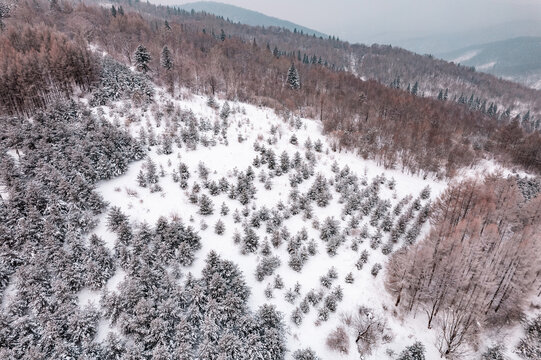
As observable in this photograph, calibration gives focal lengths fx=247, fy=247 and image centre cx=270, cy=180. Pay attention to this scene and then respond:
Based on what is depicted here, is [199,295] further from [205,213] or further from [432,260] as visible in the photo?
[432,260]

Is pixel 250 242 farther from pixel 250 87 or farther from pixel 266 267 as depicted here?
pixel 250 87

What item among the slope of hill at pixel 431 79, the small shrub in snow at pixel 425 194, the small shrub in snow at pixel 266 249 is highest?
the slope of hill at pixel 431 79

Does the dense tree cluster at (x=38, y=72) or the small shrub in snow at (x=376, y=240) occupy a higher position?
the dense tree cluster at (x=38, y=72)

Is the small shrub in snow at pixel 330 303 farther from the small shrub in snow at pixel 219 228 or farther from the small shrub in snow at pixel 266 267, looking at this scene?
the small shrub in snow at pixel 219 228

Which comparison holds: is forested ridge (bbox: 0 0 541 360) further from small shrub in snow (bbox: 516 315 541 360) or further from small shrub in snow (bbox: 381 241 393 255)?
small shrub in snow (bbox: 381 241 393 255)

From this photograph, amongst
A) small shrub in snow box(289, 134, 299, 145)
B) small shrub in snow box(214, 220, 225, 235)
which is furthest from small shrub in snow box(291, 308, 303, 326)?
small shrub in snow box(289, 134, 299, 145)

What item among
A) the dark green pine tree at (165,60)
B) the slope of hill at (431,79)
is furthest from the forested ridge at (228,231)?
the slope of hill at (431,79)
